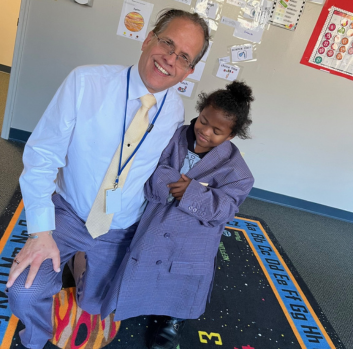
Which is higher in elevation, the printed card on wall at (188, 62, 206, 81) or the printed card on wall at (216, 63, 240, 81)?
the printed card on wall at (216, 63, 240, 81)

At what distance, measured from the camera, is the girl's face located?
118 cm

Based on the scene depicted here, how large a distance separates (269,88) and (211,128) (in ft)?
5.43

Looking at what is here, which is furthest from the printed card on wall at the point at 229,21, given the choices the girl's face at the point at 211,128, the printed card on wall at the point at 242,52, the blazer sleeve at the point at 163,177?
the blazer sleeve at the point at 163,177

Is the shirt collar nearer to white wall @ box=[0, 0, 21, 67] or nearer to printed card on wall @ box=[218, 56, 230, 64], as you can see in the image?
printed card on wall @ box=[218, 56, 230, 64]

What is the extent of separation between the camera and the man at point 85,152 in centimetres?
94

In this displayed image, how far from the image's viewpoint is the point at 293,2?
2281 mm

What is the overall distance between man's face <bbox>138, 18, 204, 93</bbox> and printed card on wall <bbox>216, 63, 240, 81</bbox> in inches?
59.6

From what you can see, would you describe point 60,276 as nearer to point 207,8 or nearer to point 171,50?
point 171,50

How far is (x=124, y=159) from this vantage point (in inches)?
41.1

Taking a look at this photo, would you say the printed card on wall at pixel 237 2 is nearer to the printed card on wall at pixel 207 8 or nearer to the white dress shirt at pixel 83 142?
the printed card on wall at pixel 207 8

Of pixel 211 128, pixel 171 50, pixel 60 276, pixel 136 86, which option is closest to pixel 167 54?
pixel 171 50

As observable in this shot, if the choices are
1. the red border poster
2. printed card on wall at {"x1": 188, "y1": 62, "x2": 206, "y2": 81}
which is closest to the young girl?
printed card on wall at {"x1": 188, "y1": 62, "x2": 206, "y2": 81}

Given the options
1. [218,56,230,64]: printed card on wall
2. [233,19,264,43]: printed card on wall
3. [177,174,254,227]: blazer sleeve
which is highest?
[233,19,264,43]: printed card on wall

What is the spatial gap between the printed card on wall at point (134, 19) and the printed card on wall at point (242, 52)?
0.78 metres
